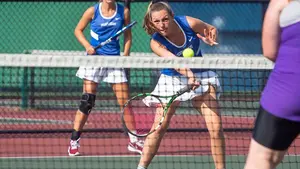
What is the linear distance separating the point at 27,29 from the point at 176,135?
363 cm

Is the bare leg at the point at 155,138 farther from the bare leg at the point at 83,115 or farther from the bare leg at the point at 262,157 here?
the bare leg at the point at 262,157

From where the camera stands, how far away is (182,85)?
636 cm

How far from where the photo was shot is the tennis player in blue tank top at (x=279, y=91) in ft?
11.7

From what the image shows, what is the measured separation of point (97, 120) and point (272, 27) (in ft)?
25.4

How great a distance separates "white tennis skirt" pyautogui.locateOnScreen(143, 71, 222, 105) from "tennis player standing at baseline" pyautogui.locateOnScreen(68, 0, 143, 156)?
1644 millimetres

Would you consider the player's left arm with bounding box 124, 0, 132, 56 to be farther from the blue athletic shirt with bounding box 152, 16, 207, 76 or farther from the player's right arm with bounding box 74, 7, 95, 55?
the blue athletic shirt with bounding box 152, 16, 207, 76

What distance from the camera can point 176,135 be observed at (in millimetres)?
9461

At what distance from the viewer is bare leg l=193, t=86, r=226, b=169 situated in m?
6.23

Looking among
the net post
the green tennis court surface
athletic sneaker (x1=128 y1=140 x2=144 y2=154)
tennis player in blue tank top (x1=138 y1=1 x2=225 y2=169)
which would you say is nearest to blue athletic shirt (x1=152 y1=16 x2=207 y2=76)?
tennis player in blue tank top (x1=138 y1=1 x2=225 y2=169)

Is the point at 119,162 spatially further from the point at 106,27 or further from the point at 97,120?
the point at 97,120

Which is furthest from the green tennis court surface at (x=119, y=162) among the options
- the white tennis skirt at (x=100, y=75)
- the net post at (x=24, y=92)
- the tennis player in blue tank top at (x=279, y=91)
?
the tennis player in blue tank top at (x=279, y=91)

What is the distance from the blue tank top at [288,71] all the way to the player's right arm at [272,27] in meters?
0.02

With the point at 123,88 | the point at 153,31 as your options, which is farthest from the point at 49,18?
the point at 153,31

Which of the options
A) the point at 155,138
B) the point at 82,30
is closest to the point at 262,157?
the point at 155,138
